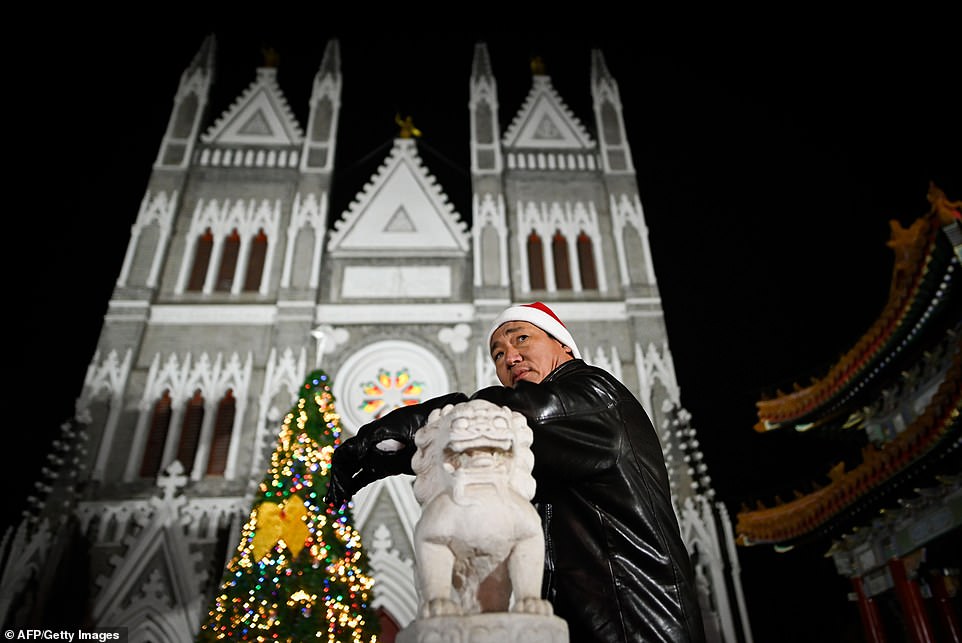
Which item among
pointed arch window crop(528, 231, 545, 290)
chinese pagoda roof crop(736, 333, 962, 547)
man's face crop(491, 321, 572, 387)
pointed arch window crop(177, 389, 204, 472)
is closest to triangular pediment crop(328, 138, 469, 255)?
pointed arch window crop(528, 231, 545, 290)

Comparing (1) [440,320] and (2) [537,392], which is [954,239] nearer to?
(2) [537,392]

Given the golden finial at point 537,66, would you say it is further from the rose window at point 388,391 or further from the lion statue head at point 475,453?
the lion statue head at point 475,453

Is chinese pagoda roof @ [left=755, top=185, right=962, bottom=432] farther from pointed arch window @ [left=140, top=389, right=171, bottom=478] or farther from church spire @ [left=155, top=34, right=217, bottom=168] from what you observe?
church spire @ [left=155, top=34, right=217, bottom=168]

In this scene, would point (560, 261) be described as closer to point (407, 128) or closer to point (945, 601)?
point (407, 128)

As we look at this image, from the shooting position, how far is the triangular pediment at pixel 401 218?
50.1ft

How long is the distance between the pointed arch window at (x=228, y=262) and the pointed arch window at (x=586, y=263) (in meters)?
8.24

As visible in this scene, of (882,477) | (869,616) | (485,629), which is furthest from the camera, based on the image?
(869,616)

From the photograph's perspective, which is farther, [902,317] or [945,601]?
[902,317]

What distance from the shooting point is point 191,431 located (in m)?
12.6

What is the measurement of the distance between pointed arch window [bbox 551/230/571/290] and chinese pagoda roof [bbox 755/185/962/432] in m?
5.56

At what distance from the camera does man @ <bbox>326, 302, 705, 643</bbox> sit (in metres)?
1.65

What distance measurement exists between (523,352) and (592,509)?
76 centimetres

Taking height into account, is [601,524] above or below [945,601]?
below

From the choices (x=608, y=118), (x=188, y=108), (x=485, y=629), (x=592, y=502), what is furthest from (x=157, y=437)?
(x=608, y=118)
